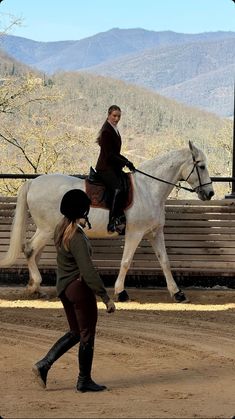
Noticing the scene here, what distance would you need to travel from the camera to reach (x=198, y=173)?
11312 mm

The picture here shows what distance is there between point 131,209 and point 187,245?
1.55m

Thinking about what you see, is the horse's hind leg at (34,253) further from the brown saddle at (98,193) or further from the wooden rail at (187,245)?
the wooden rail at (187,245)

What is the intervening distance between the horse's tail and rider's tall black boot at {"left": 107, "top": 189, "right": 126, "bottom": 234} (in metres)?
1.09

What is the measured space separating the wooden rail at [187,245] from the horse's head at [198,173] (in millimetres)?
976

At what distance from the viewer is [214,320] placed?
966 cm

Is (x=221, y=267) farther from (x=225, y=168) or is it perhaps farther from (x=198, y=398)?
(x=225, y=168)

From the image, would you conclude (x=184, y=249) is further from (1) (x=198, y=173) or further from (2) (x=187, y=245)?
(1) (x=198, y=173)

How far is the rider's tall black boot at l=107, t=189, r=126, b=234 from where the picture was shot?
10805 millimetres

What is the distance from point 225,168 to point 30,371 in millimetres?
40141

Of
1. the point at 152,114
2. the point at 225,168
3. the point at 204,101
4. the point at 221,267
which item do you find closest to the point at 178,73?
the point at 204,101

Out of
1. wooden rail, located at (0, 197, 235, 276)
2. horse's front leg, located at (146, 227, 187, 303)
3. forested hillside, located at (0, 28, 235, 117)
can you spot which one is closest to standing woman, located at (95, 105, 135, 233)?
horse's front leg, located at (146, 227, 187, 303)

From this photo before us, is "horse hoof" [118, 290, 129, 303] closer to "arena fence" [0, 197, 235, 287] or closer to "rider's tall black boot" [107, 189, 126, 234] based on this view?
"rider's tall black boot" [107, 189, 126, 234]

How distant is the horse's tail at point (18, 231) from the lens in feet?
36.1

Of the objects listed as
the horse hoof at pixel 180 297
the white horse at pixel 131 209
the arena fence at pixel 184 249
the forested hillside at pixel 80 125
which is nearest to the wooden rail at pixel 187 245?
the arena fence at pixel 184 249
